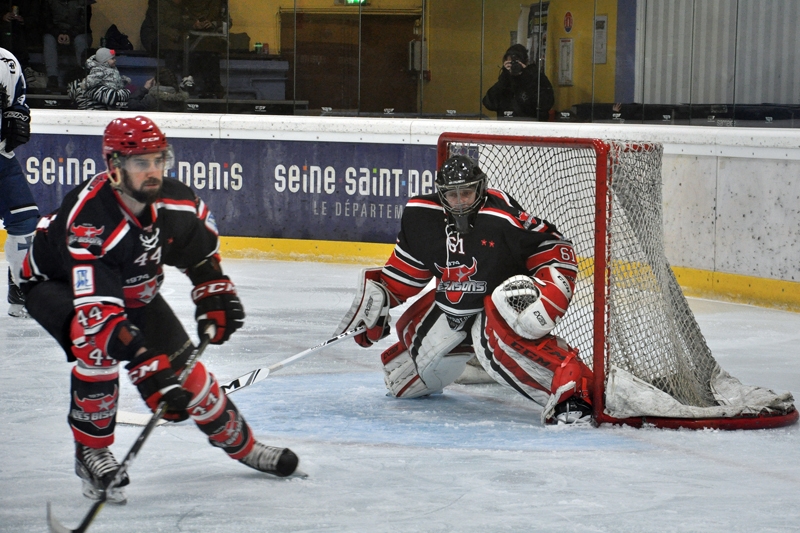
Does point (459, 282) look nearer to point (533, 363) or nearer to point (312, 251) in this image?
point (533, 363)

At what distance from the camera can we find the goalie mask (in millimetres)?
3674

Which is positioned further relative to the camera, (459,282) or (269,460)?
(459,282)

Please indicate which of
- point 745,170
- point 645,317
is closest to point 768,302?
point 745,170

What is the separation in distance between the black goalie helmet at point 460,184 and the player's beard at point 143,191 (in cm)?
125

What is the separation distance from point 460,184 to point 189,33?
194 inches

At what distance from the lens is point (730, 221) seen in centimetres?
584

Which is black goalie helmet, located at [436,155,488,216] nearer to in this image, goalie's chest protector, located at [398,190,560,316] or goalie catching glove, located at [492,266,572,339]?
goalie's chest protector, located at [398,190,560,316]

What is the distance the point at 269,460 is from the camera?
3.01m

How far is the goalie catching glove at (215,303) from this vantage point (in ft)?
9.45

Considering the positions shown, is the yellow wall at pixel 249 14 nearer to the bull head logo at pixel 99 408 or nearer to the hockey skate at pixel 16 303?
the hockey skate at pixel 16 303

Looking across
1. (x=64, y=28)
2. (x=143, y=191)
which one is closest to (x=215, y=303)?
(x=143, y=191)

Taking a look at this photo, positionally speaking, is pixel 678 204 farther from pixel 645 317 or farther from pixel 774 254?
pixel 645 317

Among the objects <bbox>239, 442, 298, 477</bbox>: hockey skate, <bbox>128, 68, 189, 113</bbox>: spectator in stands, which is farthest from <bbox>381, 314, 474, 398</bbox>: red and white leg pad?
<bbox>128, 68, 189, 113</bbox>: spectator in stands

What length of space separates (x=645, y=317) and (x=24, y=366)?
246 centimetres
